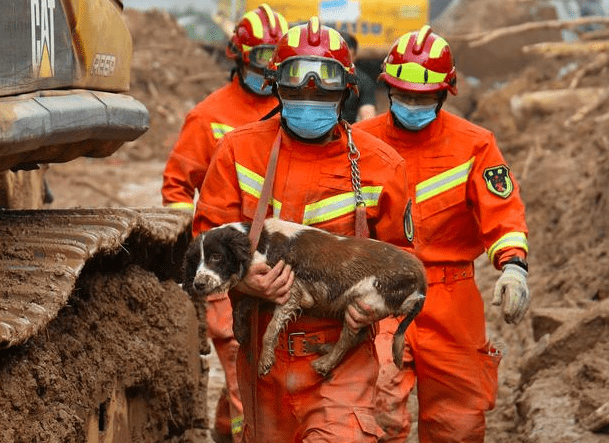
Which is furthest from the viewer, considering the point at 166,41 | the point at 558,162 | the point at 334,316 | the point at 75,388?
the point at 166,41

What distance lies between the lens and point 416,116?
22.7ft

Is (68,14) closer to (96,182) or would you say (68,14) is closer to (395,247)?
(395,247)

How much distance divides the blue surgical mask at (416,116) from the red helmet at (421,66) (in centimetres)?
9

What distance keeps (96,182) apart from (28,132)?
14180 mm

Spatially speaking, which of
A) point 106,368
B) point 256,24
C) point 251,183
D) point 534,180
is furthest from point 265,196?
point 534,180

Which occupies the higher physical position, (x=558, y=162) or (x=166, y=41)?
(x=558, y=162)

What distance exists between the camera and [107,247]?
5.39 metres

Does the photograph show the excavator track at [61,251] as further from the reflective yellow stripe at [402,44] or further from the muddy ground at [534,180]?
the reflective yellow stripe at [402,44]

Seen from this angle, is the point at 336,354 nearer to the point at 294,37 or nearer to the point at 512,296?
the point at 512,296

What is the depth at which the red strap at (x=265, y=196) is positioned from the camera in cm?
530

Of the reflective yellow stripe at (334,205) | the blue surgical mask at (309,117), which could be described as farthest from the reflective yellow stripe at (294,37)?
the reflective yellow stripe at (334,205)

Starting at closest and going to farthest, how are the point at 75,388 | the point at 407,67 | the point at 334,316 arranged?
the point at 75,388, the point at 334,316, the point at 407,67

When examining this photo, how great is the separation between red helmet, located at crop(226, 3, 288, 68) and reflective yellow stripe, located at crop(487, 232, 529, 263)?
2256 millimetres

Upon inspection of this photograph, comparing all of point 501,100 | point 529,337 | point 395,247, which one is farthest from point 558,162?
point 395,247
